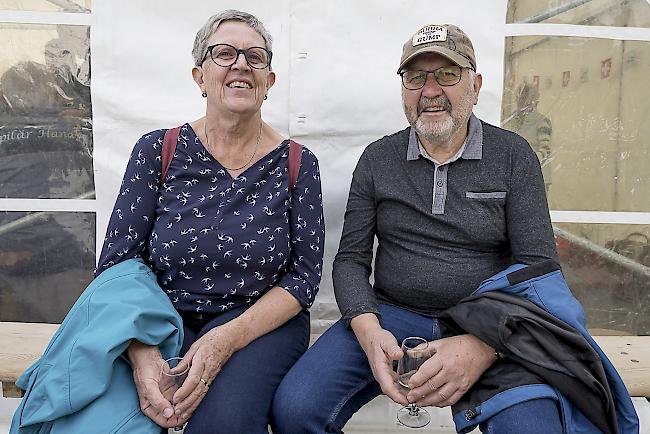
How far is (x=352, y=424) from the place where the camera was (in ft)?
7.34

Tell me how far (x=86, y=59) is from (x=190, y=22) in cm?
43

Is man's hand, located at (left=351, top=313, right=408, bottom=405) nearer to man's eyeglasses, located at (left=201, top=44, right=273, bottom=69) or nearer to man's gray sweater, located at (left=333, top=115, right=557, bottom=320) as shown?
man's gray sweater, located at (left=333, top=115, right=557, bottom=320)

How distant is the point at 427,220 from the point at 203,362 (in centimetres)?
75

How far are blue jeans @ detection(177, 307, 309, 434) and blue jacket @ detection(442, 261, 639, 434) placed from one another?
18.5 inches

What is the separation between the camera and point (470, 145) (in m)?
1.81

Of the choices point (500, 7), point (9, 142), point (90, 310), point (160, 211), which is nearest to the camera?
point (90, 310)

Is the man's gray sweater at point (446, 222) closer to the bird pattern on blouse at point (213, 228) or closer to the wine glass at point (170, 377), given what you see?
the bird pattern on blouse at point (213, 228)

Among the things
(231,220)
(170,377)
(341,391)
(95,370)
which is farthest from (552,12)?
(95,370)

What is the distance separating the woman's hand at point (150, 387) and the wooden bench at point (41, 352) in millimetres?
675

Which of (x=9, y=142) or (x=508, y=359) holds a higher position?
(x=9, y=142)

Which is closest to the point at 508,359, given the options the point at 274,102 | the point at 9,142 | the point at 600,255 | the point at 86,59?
the point at 600,255

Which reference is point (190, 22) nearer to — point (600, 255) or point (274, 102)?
point (274, 102)

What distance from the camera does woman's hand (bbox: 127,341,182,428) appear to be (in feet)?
4.65

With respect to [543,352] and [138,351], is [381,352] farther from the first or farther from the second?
[138,351]
